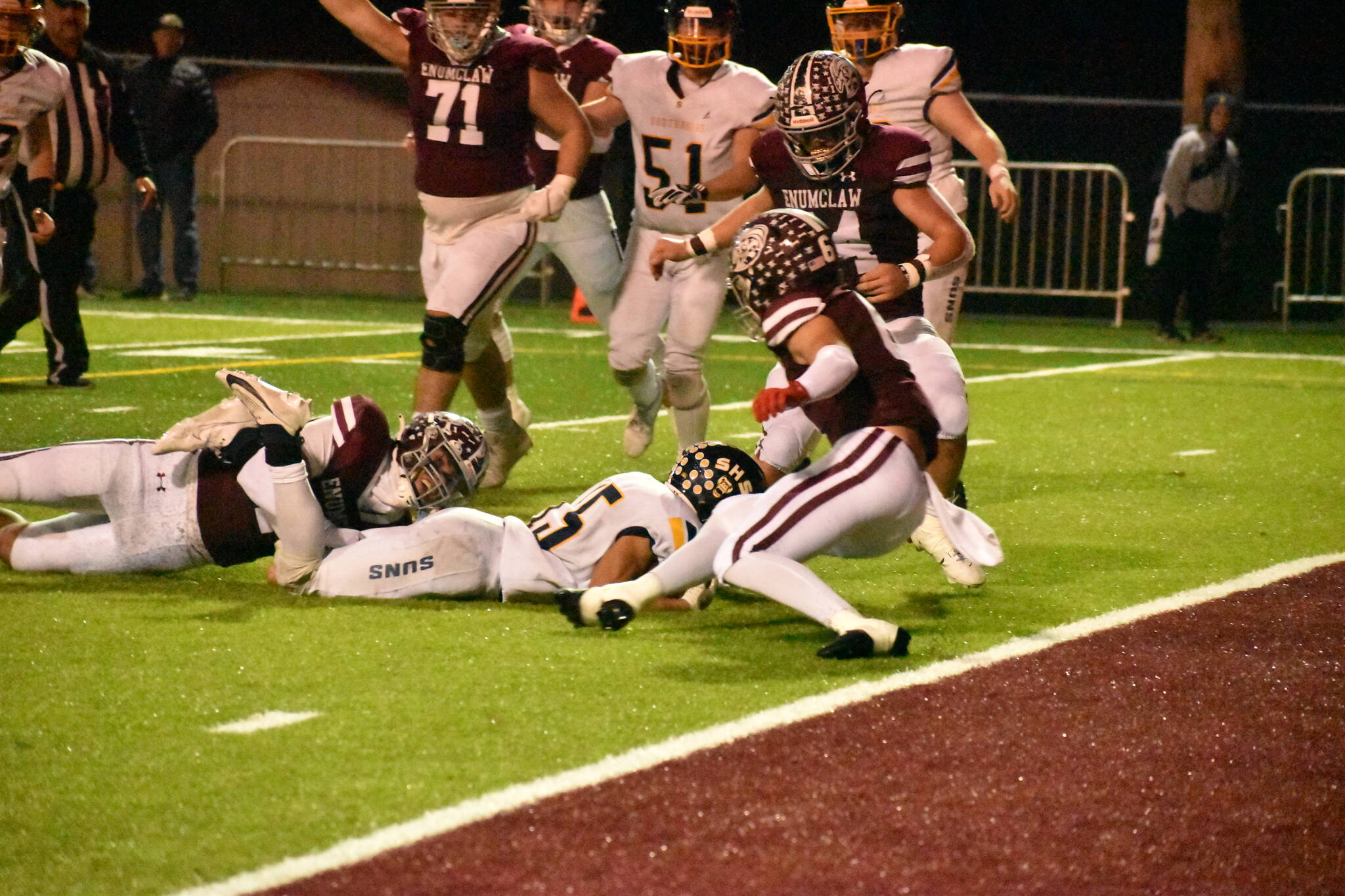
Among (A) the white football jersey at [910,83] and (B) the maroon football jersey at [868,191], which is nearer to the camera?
(B) the maroon football jersey at [868,191]

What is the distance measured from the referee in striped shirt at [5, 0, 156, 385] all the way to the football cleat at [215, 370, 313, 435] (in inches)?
206

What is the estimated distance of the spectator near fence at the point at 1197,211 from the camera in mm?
14750

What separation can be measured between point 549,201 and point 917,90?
4.64ft

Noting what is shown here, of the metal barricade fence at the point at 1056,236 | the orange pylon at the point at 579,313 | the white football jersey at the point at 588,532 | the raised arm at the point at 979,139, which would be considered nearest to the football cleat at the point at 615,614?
the white football jersey at the point at 588,532

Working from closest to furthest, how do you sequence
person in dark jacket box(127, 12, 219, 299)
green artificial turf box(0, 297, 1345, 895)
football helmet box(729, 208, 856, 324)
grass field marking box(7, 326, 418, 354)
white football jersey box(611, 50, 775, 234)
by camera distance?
green artificial turf box(0, 297, 1345, 895), football helmet box(729, 208, 856, 324), white football jersey box(611, 50, 775, 234), grass field marking box(7, 326, 418, 354), person in dark jacket box(127, 12, 219, 299)

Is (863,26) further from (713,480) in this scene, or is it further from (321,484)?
(321,484)

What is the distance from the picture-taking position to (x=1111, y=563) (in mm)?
6328

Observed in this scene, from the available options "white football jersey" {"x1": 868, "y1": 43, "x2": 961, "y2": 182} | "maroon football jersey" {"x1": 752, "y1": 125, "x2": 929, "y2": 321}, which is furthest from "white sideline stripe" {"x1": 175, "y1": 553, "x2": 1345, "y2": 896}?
"white football jersey" {"x1": 868, "y1": 43, "x2": 961, "y2": 182}

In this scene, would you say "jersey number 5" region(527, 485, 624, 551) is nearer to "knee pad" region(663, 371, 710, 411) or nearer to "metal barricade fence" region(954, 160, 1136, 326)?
"knee pad" region(663, 371, 710, 411)

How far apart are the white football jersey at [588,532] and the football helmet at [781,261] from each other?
23.4 inches

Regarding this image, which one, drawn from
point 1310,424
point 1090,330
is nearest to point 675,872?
point 1310,424

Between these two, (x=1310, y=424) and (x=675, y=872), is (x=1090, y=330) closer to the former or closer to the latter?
(x=1310, y=424)

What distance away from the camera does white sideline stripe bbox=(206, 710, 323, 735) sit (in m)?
4.18

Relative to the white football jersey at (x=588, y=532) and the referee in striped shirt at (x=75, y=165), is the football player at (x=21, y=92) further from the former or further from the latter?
the white football jersey at (x=588, y=532)
